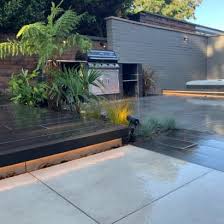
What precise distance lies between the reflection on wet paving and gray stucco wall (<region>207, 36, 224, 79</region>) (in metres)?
13.8

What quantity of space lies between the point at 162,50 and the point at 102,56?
4.54m

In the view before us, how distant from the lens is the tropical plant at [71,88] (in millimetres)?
5570

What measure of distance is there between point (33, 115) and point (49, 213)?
333 centimetres

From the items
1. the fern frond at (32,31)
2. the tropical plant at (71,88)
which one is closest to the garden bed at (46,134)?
the tropical plant at (71,88)

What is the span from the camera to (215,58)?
57.5 feet

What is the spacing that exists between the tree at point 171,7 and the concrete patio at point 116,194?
21143 mm

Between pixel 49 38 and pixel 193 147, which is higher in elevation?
pixel 49 38

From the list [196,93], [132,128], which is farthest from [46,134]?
[196,93]

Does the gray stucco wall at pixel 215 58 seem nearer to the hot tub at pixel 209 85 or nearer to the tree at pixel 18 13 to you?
the hot tub at pixel 209 85

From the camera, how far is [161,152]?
12.5ft

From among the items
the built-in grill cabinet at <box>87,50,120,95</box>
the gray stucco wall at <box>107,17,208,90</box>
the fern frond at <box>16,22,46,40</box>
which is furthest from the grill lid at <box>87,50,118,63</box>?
the fern frond at <box>16,22,46,40</box>

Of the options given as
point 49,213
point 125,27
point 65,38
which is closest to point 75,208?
point 49,213

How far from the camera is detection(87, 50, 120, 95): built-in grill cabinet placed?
11102 mm

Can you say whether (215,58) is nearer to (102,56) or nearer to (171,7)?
(171,7)
